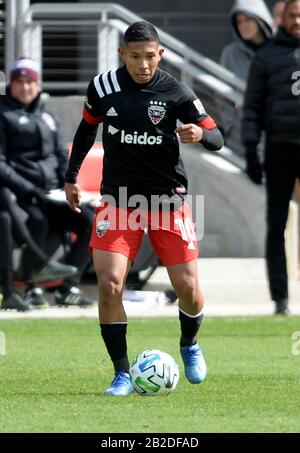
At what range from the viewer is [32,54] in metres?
18.2

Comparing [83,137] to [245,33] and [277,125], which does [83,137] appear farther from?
[245,33]

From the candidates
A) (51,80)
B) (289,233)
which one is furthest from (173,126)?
(51,80)

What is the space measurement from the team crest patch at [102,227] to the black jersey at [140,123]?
7.0 inches

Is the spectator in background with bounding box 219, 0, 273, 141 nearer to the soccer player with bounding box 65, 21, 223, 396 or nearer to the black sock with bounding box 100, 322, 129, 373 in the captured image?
the soccer player with bounding box 65, 21, 223, 396

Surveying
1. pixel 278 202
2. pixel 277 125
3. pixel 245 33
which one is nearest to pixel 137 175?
pixel 277 125

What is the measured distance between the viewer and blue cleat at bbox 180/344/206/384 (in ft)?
29.3

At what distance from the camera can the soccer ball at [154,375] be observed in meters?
8.55

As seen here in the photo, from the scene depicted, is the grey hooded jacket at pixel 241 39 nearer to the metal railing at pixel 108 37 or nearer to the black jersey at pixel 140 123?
the metal railing at pixel 108 37

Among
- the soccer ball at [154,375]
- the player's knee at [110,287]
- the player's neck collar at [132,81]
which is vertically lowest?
the soccer ball at [154,375]

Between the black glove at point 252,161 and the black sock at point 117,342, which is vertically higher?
the black sock at point 117,342

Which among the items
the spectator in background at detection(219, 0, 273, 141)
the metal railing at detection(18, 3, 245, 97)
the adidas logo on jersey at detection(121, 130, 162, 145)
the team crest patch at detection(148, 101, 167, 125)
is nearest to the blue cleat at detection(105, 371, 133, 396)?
the adidas logo on jersey at detection(121, 130, 162, 145)

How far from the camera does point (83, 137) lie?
900 cm

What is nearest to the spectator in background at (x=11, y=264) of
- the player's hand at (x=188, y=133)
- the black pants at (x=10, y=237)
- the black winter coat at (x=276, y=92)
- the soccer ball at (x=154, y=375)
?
the black pants at (x=10, y=237)

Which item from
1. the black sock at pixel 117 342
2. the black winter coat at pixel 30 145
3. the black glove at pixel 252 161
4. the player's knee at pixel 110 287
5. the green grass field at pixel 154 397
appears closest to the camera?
the green grass field at pixel 154 397
